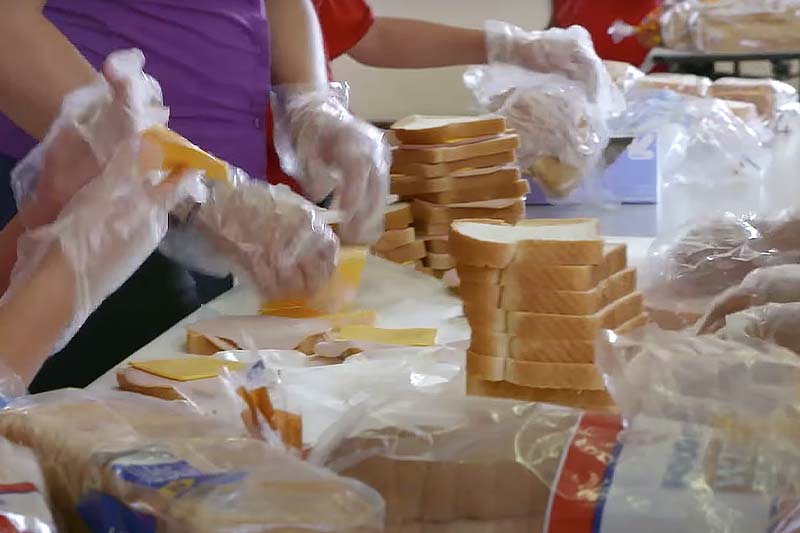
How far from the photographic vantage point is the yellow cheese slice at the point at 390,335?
1021 millimetres

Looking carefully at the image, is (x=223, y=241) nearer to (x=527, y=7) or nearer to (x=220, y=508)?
(x=220, y=508)

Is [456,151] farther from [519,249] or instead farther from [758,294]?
[758,294]

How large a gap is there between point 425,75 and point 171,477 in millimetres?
3192

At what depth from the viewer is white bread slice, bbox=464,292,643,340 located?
0.85m

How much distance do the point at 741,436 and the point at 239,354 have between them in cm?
59

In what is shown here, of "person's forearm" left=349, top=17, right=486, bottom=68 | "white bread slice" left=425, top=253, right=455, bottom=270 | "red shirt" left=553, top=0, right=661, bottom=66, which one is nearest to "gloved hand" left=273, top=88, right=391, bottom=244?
"white bread slice" left=425, top=253, right=455, bottom=270

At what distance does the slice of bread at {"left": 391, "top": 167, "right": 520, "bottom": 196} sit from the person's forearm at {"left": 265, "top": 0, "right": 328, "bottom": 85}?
19cm

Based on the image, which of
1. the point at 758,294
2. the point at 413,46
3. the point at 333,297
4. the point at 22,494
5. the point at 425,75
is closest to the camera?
the point at 22,494

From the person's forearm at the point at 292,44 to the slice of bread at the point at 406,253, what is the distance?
277 millimetres

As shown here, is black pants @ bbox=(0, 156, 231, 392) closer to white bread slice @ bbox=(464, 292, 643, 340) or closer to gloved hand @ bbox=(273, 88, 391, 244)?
gloved hand @ bbox=(273, 88, 391, 244)

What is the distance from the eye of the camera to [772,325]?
735mm

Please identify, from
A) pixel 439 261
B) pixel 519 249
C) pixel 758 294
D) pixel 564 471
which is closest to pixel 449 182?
pixel 439 261

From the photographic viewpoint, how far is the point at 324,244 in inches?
43.0

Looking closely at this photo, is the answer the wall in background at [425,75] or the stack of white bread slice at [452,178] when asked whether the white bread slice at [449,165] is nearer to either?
the stack of white bread slice at [452,178]
